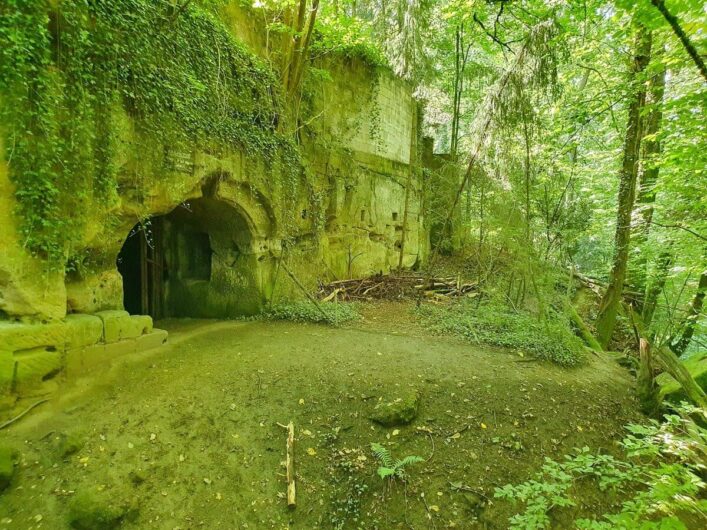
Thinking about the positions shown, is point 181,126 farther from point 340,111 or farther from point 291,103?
point 340,111

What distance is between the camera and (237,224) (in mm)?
6820

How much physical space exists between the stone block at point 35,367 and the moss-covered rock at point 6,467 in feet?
2.00

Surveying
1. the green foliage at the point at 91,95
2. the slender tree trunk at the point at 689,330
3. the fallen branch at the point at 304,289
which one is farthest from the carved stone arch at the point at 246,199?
the slender tree trunk at the point at 689,330

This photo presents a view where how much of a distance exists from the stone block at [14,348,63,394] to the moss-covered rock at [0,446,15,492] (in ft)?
2.00

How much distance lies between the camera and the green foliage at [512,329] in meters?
5.75

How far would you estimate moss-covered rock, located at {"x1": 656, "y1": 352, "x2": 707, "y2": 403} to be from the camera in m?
4.89

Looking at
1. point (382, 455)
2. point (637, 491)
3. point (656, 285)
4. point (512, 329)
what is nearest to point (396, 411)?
point (382, 455)

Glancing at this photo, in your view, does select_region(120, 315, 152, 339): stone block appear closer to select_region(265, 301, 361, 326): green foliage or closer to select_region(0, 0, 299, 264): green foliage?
select_region(0, 0, 299, 264): green foliage

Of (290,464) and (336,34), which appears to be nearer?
(290,464)

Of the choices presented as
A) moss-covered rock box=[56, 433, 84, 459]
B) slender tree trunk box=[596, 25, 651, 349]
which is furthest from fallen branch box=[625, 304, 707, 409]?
moss-covered rock box=[56, 433, 84, 459]

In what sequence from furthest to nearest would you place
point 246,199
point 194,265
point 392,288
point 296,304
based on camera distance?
point 392,288 → point 194,265 → point 296,304 → point 246,199

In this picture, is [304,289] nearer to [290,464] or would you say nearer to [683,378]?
[290,464]

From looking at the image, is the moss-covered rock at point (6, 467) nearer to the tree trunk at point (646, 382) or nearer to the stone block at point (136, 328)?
the stone block at point (136, 328)

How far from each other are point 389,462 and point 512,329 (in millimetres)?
4242
